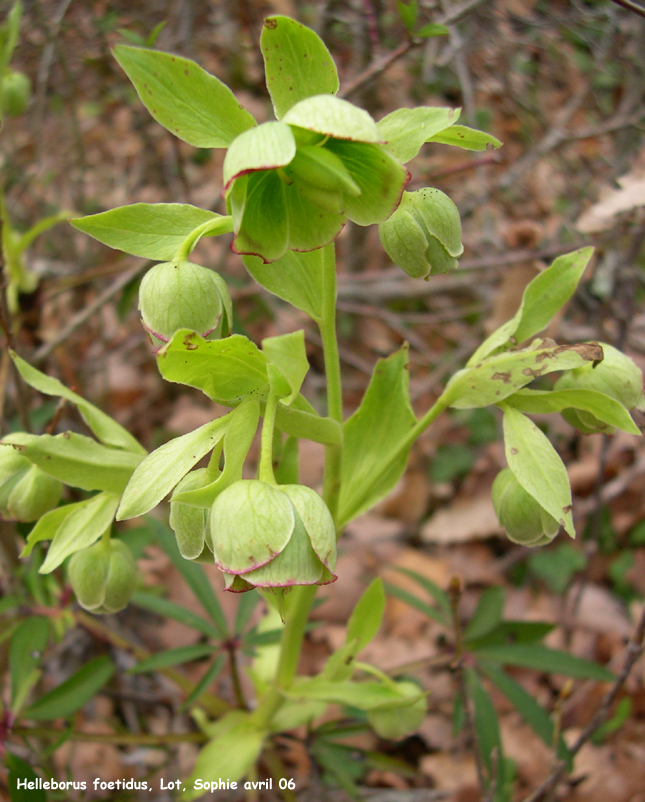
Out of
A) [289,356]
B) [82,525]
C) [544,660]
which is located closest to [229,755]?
[82,525]

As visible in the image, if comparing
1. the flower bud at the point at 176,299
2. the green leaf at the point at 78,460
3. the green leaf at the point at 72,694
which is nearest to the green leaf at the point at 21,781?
the green leaf at the point at 72,694

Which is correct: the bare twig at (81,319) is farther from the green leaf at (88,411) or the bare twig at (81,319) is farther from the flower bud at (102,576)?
the flower bud at (102,576)

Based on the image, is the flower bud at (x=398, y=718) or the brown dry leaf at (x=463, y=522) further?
the brown dry leaf at (x=463, y=522)

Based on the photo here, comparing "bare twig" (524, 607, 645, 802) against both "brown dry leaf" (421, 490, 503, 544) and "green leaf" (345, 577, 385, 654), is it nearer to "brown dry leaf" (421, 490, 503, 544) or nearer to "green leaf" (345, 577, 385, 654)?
"green leaf" (345, 577, 385, 654)

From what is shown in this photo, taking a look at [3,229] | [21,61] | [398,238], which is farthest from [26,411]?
[21,61]

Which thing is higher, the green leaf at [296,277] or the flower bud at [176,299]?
the flower bud at [176,299]
